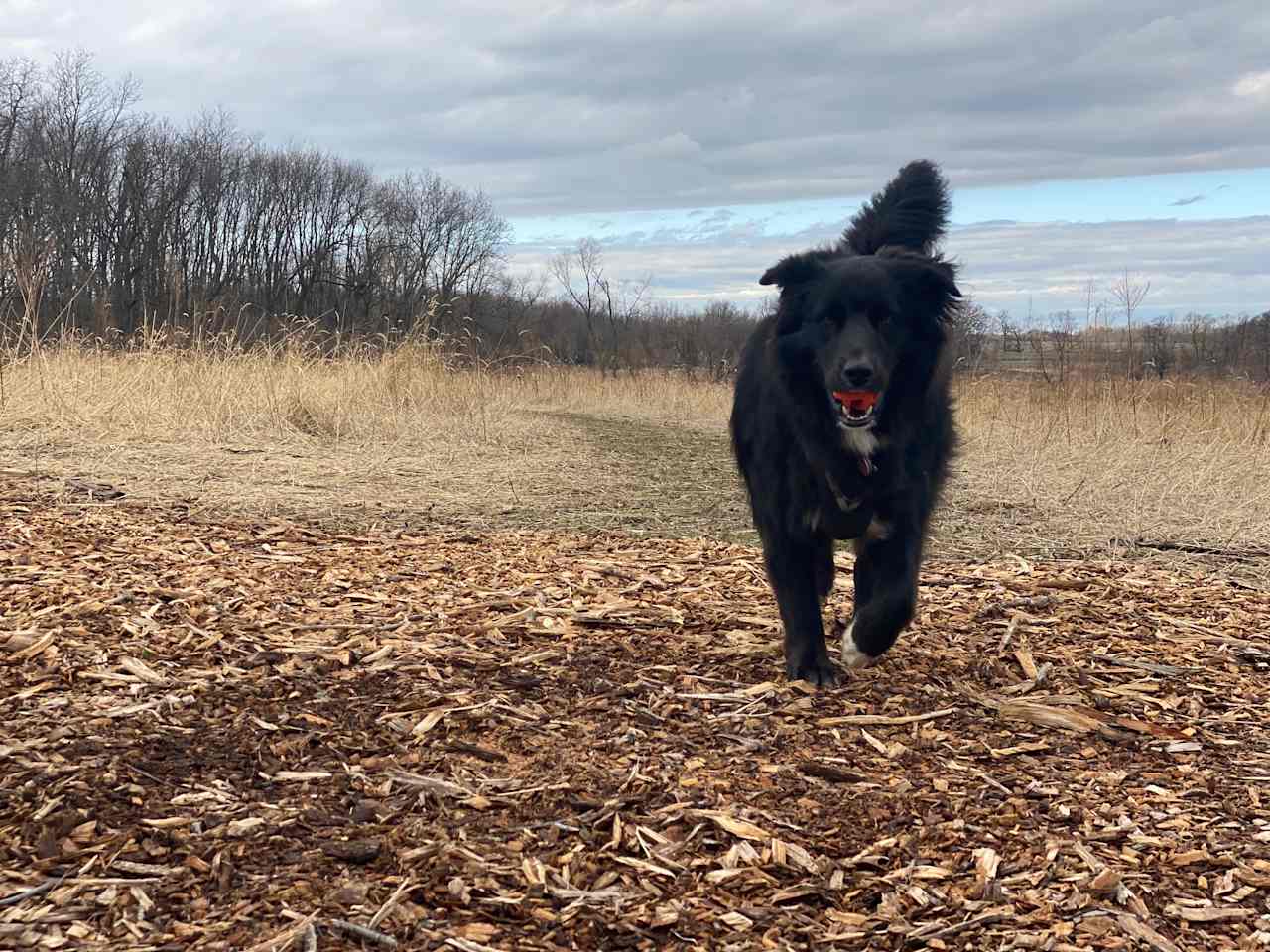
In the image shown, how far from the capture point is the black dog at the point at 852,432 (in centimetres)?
341

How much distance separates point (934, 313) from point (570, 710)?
180cm

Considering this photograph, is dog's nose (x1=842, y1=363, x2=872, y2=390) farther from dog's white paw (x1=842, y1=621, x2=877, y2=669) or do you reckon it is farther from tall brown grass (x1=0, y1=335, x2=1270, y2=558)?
tall brown grass (x1=0, y1=335, x2=1270, y2=558)

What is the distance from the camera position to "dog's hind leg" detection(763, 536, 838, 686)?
11.2 ft

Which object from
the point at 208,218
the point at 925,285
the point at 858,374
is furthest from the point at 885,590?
the point at 208,218

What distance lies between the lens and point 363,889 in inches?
82.1

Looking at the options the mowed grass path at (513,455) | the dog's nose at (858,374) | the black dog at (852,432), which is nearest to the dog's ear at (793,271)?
the black dog at (852,432)

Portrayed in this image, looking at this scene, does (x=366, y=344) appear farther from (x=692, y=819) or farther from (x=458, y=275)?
(x=458, y=275)

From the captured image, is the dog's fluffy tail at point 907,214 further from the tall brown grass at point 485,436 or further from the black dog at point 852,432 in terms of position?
the tall brown grass at point 485,436

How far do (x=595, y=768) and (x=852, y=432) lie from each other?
1413mm

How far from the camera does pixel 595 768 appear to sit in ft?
8.81

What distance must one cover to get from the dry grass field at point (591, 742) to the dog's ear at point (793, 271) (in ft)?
4.09

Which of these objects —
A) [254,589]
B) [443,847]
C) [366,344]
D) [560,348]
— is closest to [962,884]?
[443,847]

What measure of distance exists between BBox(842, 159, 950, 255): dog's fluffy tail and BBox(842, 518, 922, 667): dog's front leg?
1.33 meters

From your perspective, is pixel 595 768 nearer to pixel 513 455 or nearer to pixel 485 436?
pixel 513 455
